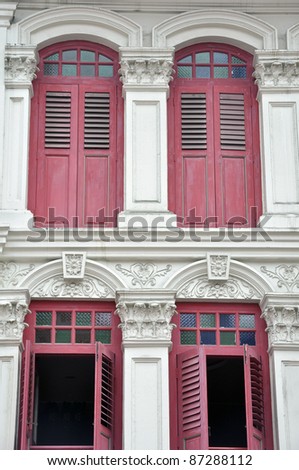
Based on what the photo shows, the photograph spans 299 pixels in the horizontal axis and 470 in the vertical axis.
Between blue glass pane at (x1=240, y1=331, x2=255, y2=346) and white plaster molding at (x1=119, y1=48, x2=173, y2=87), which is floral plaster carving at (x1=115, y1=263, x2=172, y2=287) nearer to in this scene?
blue glass pane at (x1=240, y1=331, x2=255, y2=346)

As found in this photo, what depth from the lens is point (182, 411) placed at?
697 inches

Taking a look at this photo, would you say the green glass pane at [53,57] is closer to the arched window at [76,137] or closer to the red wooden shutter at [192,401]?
the arched window at [76,137]

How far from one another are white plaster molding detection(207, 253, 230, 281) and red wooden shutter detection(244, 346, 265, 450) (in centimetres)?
115

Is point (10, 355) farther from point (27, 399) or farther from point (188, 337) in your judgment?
point (188, 337)

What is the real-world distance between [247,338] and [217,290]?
785mm

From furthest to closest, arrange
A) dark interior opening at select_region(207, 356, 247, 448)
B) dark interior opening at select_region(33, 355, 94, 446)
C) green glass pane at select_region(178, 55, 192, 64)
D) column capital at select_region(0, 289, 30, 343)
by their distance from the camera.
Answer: dark interior opening at select_region(207, 356, 247, 448)
dark interior opening at select_region(33, 355, 94, 446)
green glass pane at select_region(178, 55, 192, 64)
column capital at select_region(0, 289, 30, 343)

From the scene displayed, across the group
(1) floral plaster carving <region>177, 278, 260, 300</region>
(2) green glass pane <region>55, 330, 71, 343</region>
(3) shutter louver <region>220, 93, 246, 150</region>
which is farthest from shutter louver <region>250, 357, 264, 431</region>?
(3) shutter louver <region>220, 93, 246, 150</region>

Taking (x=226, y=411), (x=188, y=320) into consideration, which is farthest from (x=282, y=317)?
(x=226, y=411)

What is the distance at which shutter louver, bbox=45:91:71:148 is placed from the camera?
19.5 metres

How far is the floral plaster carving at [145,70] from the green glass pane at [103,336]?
3.81 metres
